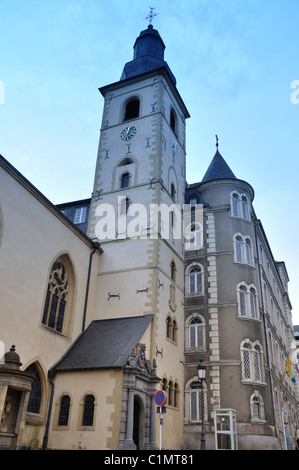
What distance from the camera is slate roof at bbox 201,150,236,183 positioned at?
30997 millimetres

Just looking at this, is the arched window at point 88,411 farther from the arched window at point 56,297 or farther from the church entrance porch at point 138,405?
the arched window at point 56,297

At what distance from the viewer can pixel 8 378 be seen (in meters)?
14.9

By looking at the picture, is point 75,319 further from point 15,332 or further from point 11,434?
point 11,434

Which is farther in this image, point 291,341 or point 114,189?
point 291,341

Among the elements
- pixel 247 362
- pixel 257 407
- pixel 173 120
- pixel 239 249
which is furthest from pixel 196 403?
pixel 173 120

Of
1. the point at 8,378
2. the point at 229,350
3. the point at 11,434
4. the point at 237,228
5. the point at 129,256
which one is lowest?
the point at 11,434

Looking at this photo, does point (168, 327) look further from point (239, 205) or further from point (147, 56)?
point (147, 56)

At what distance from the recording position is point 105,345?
2020cm

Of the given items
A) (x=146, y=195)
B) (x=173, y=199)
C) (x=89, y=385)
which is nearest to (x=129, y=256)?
(x=146, y=195)

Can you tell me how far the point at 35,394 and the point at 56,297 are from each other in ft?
15.7

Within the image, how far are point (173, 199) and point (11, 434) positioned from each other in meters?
18.7

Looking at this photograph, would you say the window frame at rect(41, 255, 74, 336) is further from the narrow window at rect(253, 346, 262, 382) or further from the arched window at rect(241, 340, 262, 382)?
the narrow window at rect(253, 346, 262, 382)

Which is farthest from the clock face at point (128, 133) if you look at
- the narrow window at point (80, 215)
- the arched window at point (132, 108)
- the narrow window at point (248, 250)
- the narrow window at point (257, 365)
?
the narrow window at point (257, 365)

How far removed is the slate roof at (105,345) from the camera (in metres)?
18.8
